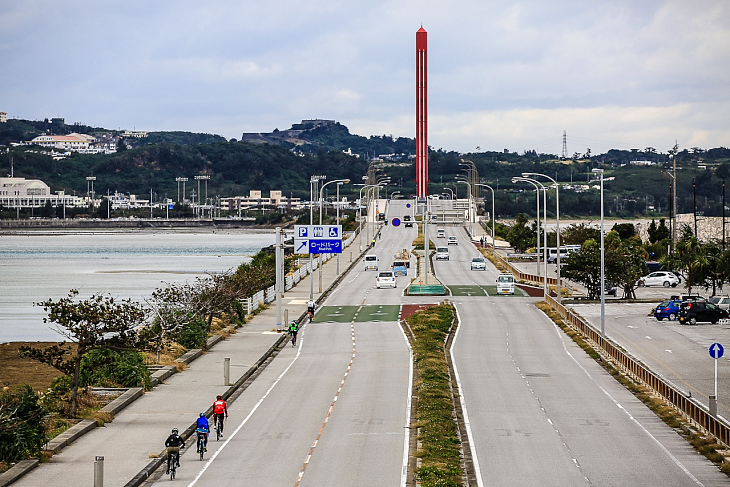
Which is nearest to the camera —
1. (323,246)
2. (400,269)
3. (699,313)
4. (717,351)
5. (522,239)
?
(717,351)

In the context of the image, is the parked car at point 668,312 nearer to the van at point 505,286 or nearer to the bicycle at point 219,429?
the van at point 505,286

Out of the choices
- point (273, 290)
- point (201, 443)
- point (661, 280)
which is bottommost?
point (201, 443)

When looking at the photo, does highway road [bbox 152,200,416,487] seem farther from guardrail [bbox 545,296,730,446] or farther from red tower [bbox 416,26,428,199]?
red tower [bbox 416,26,428,199]

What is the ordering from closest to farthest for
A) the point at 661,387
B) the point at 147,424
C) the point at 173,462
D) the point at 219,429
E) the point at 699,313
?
1. the point at 173,462
2. the point at 219,429
3. the point at 147,424
4. the point at 661,387
5. the point at 699,313

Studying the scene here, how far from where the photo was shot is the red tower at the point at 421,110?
186875 millimetres

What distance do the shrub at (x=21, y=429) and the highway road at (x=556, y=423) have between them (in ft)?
38.5

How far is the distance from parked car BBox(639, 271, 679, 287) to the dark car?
2712 centimetres

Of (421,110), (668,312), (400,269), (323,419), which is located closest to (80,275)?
(400,269)

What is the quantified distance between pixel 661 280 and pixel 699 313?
1104 inches

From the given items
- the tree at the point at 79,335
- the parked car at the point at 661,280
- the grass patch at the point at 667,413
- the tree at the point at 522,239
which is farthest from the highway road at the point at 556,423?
the tree at the point at 522,239

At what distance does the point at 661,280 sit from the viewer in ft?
277

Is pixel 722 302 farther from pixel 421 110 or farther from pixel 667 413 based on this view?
pixel 421 110

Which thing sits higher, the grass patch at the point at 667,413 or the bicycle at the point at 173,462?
the bicycle at the point at 173,462

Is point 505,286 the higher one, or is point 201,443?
point 505,286
